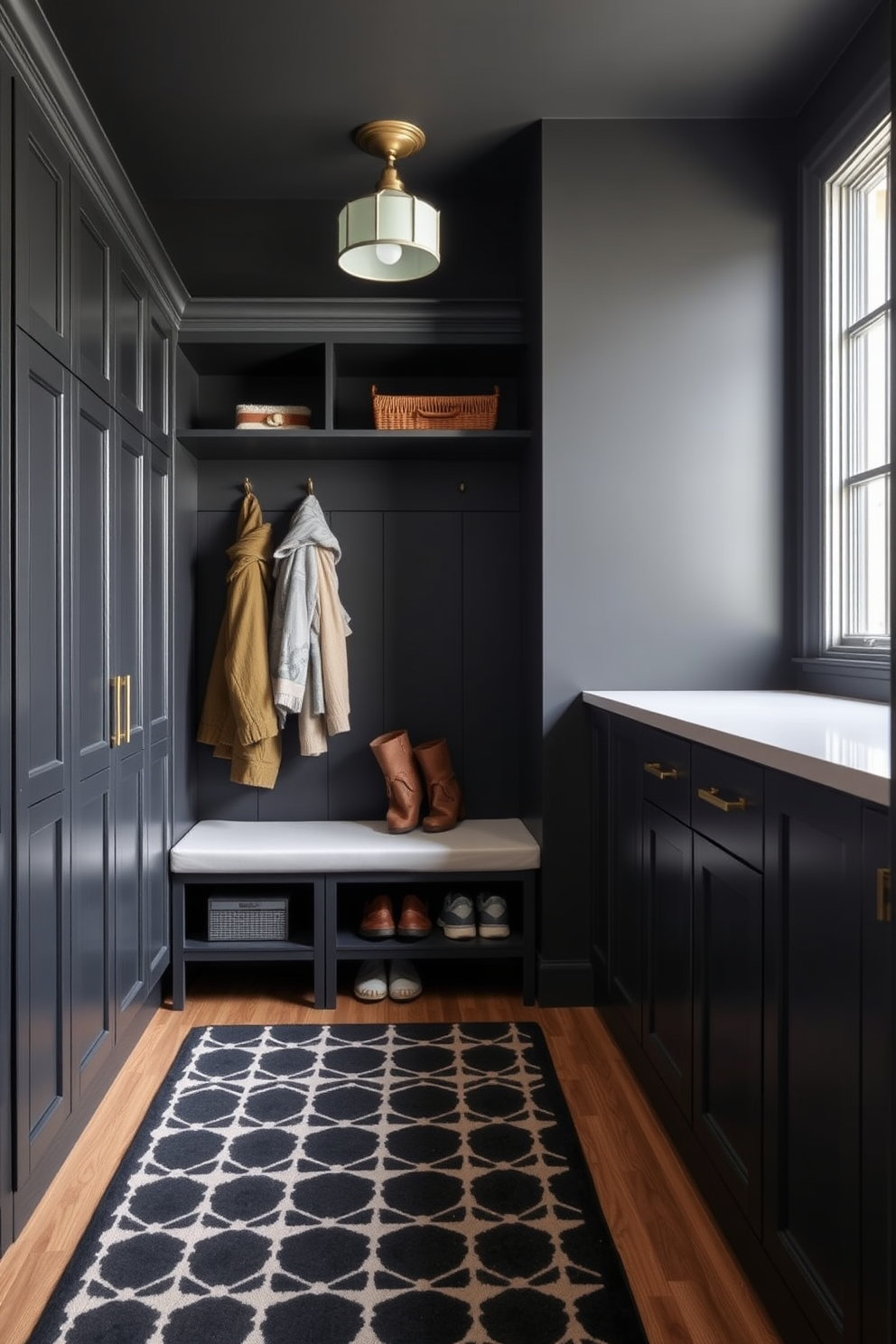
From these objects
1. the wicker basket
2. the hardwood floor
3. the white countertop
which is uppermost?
the wicker basket

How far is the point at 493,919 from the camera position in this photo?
9.80 feet

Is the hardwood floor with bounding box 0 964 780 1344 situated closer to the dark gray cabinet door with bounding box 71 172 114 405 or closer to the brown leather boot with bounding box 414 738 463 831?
the brown leather boot with bounding box 414 738 463 831

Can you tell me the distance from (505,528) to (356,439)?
0.62 meters

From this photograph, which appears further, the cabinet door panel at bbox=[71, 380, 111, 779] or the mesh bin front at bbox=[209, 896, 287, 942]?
the mesh bin front at bbox=[209, 896, 287, 942]

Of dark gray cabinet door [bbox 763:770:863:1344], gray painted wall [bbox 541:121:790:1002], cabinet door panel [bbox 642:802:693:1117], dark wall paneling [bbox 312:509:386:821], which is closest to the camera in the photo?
dark gray cabinet door [bbox 763:770:863:1344]

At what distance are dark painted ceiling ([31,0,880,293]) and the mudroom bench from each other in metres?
2.07

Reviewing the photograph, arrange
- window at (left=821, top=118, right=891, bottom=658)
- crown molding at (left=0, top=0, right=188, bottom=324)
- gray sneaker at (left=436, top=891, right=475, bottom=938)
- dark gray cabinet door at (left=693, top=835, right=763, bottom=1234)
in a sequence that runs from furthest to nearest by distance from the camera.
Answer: gray sneaker at (left=436, top=891, right=475, bottom=938)
window at (left=821, top=118, right=891, bottom=658)
crown molding at (left=0, top=0, right=188, bottom=324)
dark gray cabinet door at (left=693, top=835, right=763, bottom=1234)

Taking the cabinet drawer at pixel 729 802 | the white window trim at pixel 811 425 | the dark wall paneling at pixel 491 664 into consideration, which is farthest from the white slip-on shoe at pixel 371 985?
the white window trim at pixel 811 425

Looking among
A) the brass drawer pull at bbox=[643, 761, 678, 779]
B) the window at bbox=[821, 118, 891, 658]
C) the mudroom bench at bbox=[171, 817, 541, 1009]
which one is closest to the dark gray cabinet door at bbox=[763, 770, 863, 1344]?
the brass drawer pull at bbox=[643, 761, 678, 779]

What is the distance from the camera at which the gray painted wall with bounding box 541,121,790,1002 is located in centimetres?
286

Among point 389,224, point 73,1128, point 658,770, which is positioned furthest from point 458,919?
point 389,224

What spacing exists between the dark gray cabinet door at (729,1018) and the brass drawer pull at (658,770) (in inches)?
7.1

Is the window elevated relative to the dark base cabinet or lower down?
elevated

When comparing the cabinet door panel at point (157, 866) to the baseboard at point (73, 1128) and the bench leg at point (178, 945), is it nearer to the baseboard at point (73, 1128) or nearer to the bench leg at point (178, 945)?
the bench leg at point (178, 945)
